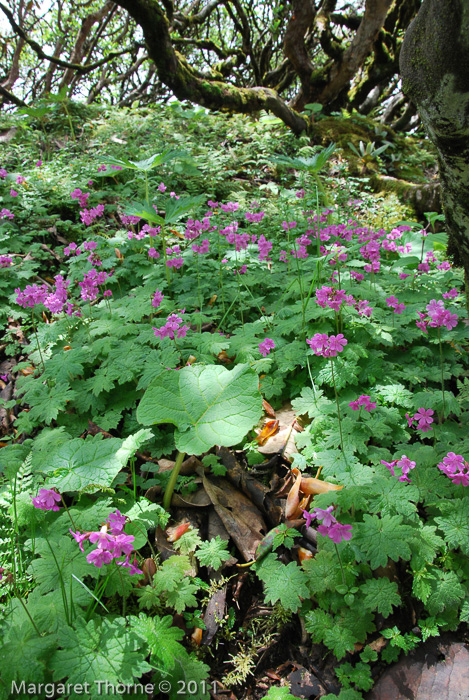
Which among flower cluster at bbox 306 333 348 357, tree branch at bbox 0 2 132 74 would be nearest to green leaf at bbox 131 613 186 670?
flower cluster at bbox 306 333 348 357

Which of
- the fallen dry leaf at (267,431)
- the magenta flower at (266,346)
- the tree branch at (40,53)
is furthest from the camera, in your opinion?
the tree branch at (40,53)

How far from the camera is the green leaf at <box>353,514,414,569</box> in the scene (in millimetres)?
1595

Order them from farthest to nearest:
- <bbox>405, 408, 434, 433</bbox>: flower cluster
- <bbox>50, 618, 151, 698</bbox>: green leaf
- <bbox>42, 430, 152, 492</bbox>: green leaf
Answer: <bbox>405, 408, 434, 433</bbox>: flower cluster < <bbox>42, 430, 152, 492</bbox>: green leaf < <bbox>50, 618, 151, 698</bbox>: green leaf

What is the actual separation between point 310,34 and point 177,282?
1055cm

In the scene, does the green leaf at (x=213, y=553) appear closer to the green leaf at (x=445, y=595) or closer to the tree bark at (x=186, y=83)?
the green leaf at (x=445, y=595)

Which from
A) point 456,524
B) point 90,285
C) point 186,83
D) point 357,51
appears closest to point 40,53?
point 186,83

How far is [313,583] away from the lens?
5.59 ft

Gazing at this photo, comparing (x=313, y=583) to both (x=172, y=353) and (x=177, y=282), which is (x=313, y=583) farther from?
(x=177, y=282)

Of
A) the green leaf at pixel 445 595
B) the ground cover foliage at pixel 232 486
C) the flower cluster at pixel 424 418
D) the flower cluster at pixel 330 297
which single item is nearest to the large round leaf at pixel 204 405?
the ground cover foliage at pixel 232 486

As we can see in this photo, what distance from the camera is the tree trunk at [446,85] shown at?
71.5 inches

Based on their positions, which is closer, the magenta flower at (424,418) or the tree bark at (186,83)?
the magenta flower at (424,418)

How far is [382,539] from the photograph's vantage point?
1652mm

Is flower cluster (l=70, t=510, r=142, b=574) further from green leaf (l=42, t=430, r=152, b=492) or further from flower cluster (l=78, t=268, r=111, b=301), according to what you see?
flower cluster (l=78, t=268, r=111, b=301)

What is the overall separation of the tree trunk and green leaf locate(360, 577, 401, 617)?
1.76 m
